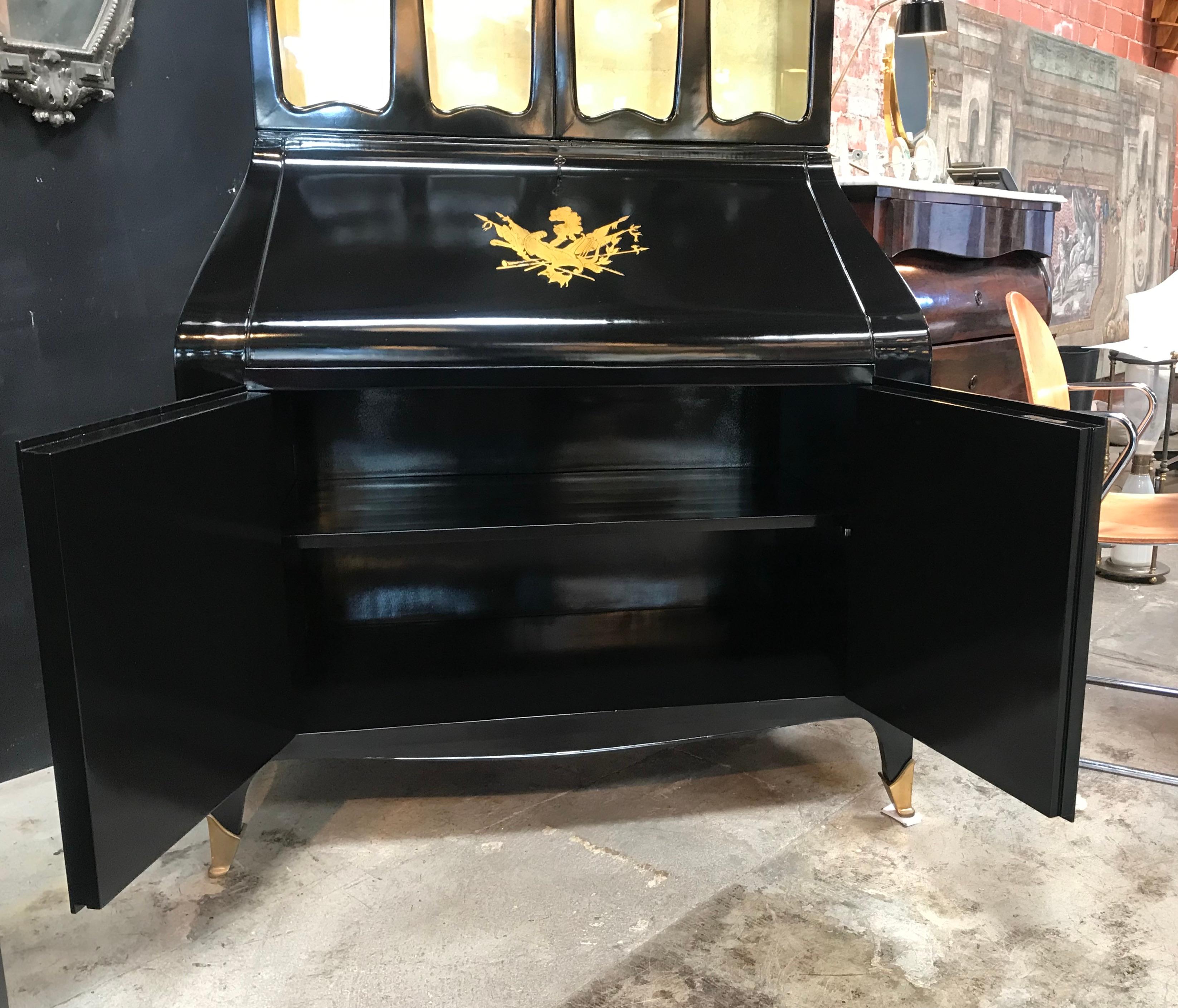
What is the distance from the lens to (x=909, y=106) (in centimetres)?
305

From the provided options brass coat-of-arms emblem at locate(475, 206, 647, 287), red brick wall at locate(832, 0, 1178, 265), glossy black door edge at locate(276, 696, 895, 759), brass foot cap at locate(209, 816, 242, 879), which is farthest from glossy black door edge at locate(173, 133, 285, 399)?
red brick wall at locate(832, 0, 1178, 265)

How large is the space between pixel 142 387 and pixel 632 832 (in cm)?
134

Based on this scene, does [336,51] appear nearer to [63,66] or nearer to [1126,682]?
[63,66]

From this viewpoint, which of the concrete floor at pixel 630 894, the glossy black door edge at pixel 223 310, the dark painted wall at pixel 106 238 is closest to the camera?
the concrete floor at pixel 630 894

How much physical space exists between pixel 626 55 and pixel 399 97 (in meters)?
0.45

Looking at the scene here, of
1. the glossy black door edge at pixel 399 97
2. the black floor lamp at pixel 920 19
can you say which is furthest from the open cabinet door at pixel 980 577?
the black floor lamp at pixel 920 19

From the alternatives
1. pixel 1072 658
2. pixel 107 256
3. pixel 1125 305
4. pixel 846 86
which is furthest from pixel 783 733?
pixel 1125 305

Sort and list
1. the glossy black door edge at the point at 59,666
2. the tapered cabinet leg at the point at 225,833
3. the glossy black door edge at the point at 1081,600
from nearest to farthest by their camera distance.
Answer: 1. the glossy black door edge at the point at 59,666
2. the glossy black door edge at the point at 1081,600
3. the tapered cabinet leg at the point at 225,833

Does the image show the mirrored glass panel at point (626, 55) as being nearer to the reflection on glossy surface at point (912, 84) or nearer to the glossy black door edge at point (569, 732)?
the glossy black door edge at point (569, 732)

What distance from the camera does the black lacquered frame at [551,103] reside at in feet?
5.87

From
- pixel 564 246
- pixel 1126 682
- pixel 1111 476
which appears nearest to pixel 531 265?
pixel 564 246

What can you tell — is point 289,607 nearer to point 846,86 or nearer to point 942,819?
point 942,819

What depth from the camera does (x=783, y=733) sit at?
2172 millimetres

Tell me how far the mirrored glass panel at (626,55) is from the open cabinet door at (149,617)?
0.90m
